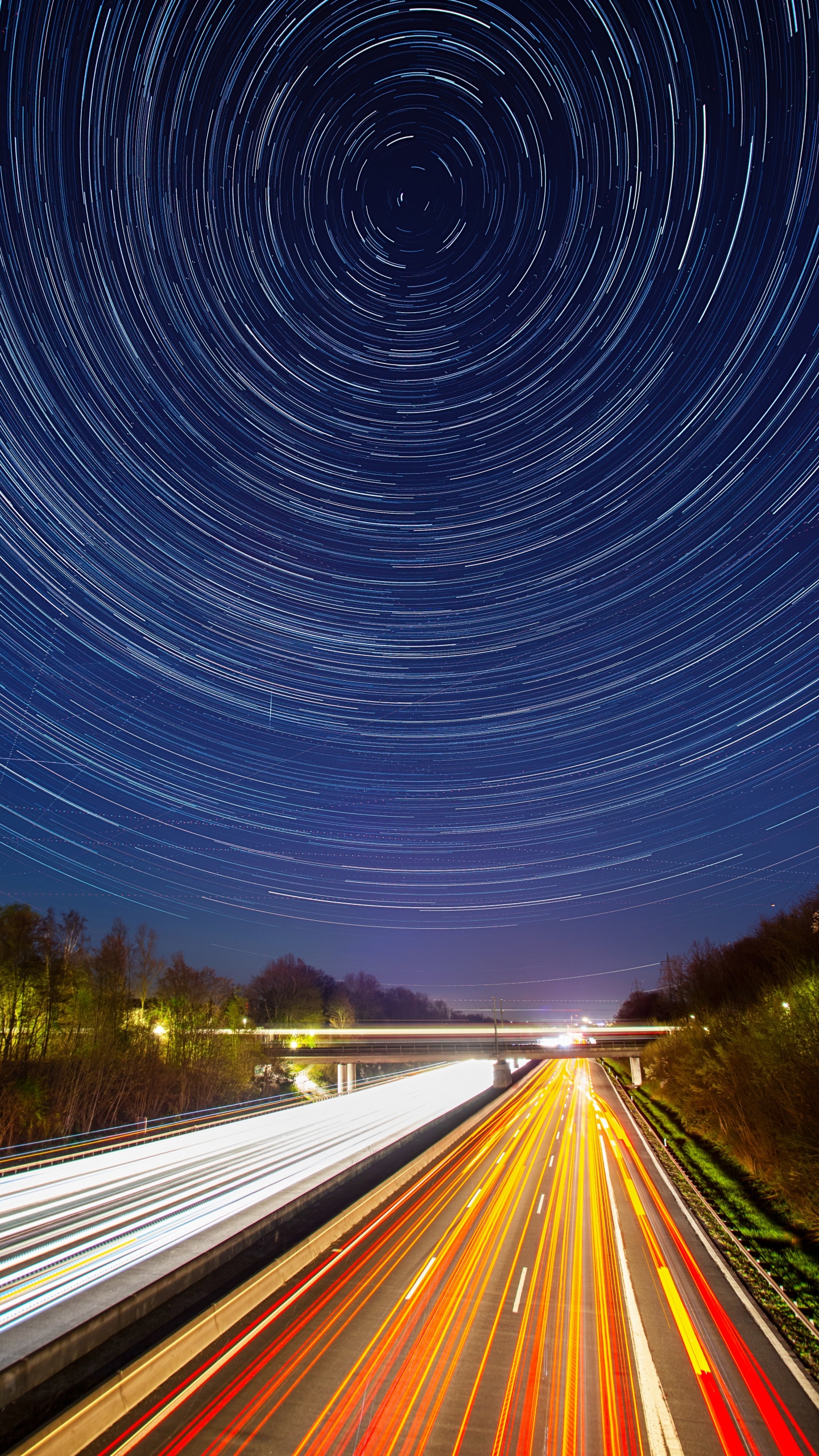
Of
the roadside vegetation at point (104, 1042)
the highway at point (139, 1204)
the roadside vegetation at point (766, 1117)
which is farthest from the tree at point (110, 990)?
the roadside vegetation at point (766, 1117)

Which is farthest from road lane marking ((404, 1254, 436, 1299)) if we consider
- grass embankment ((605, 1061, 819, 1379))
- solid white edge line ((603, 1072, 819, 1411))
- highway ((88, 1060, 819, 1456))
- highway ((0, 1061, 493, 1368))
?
grass embankment ((605, 1061, 819, 1379))

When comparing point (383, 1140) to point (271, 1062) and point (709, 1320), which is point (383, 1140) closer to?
→ point (709, 1320)

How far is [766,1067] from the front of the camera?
25922 millimetres

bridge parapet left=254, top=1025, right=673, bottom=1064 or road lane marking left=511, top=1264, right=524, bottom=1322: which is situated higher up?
bridge parapet left=254, top=1025, right=673, bottom=1064

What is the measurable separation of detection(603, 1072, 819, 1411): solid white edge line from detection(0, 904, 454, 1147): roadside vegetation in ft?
142

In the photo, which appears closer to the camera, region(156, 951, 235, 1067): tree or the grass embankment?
the grass embankment

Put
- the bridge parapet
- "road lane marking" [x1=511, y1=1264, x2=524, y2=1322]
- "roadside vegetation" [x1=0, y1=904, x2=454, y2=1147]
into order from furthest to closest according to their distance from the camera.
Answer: the bridge parapet → "roadside vegetation" [x1=0, y1=904, x2=454, y2=1147] → "road lane marking" [x1=511, y1=1264, x2=524, y2=1322]

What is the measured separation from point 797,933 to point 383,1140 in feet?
112

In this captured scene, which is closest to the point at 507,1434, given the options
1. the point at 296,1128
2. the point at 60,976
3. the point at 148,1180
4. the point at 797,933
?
the point at 148,1180

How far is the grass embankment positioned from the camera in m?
14.6

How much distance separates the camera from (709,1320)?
14.1 metres

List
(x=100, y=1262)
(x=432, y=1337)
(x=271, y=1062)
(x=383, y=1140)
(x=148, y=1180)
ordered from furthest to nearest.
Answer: (x=271, y=1062), (x=383, y=1140), (x=148, y=1180), (x=100, y=1262), (x=432, y=1337)

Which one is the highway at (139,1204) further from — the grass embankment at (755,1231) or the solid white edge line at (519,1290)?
the grass embankment at (755,1231)

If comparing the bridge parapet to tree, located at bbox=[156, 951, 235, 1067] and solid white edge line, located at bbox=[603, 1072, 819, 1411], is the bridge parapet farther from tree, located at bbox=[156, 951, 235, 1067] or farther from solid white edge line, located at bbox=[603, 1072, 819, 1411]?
solid white edge line, located at bbox=[603, 1072, 819, 1411]
